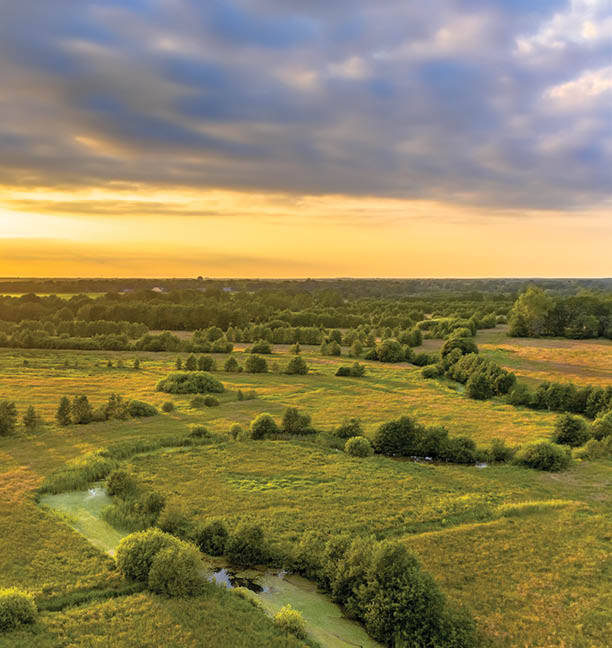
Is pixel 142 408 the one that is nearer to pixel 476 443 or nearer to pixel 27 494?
pixel 27 494

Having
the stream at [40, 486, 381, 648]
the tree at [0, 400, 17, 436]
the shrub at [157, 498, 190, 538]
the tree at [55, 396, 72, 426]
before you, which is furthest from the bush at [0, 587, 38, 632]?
the tree at [55, 396, 72, 426]

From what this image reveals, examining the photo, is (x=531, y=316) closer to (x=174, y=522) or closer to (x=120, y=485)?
(x=120, y=485)

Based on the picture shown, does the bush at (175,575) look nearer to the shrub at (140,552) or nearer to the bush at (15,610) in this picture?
the shrub at (140,552)

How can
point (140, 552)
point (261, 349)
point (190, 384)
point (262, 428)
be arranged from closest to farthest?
1. point (140, 552)
2. point (262, 428)
3. point (190, 384)
4. point (261, 349)

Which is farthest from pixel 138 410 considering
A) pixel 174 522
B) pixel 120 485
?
pixel 174 522

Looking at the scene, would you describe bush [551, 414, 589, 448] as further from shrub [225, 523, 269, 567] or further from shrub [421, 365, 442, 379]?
shrub [225, 523, 269, 567]

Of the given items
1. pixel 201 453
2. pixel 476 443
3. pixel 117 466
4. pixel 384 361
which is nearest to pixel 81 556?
pixel 117 466
